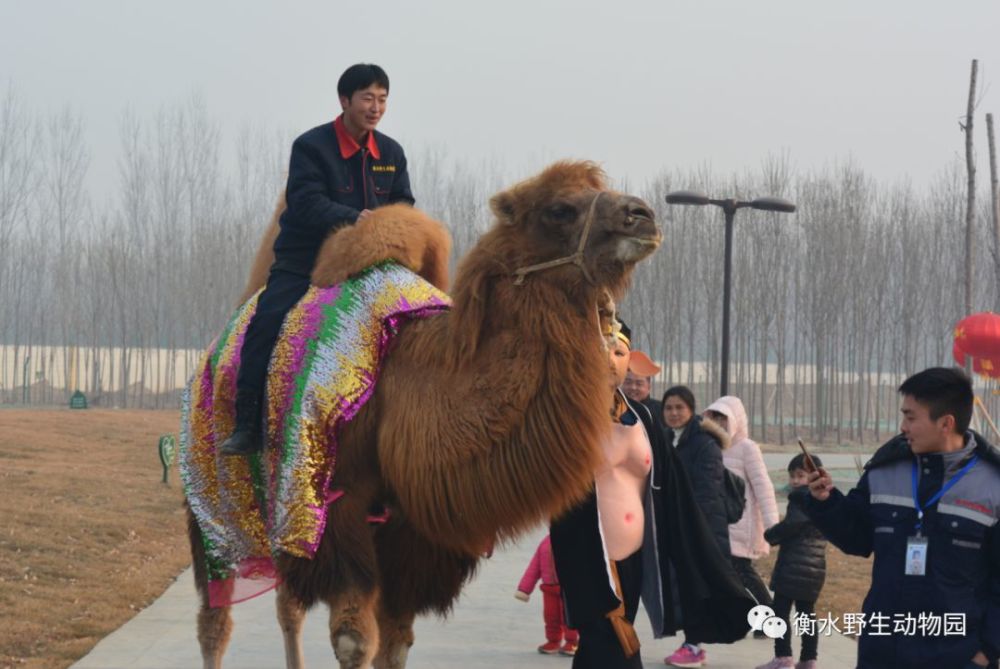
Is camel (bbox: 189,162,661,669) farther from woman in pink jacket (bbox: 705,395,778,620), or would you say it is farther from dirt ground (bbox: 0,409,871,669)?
woman in pink jacket (bbox: 705,395,778,620)

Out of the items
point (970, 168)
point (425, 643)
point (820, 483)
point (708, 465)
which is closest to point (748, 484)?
point (708, 465)

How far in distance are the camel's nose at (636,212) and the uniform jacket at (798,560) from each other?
3652mm

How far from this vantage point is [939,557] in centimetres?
473

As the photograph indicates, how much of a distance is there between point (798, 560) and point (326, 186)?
3689 millimetres

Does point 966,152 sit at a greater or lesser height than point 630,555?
greater

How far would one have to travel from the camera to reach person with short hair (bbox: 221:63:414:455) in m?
5.54

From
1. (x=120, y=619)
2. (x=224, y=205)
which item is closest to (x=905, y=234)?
(x=224, y=205)

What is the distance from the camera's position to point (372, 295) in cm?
540

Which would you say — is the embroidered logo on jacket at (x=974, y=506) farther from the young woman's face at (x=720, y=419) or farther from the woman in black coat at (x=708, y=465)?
the young woman's face at (x=720, y=419)

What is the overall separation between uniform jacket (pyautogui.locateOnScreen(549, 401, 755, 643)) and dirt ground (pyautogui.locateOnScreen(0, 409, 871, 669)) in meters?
3.29

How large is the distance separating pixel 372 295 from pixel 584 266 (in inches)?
40.2

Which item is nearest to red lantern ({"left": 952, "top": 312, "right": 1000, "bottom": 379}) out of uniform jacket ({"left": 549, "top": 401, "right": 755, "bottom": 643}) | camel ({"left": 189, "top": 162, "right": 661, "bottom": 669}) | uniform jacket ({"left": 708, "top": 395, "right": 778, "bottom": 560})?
uniform jacket ({"left": 708, "top": 395, "right": 778, "bottom": 560})

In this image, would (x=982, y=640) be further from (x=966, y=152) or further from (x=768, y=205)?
(x=966, y=152)

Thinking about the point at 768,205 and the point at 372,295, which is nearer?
the point at 372,295
